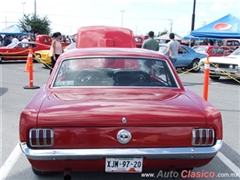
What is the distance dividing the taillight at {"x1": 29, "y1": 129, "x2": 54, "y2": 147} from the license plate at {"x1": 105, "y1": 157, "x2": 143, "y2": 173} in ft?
1.82

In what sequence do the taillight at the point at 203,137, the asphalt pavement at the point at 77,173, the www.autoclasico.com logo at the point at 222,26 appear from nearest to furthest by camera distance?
the taillight at the point at 203,137, the asphalt pavement at the point at 77,173, the www.autoclasico.com logo at the point at 222,26

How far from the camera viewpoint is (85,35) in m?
9.06

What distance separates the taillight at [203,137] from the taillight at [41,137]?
1306mm

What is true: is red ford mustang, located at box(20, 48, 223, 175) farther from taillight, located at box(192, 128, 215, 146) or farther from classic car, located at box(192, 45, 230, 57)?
classic car, located at box(192, 45, 230, 57)

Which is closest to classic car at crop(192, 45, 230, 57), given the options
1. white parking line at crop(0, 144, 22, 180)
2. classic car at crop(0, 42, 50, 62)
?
classic car at crop(0, 42, 50, 62)

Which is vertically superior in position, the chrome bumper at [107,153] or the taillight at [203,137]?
the taillight at [203,137]

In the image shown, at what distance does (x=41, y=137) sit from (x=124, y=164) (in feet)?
2.60

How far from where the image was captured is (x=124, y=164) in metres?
2.79

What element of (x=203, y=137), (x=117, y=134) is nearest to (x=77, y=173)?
(x=117, y=134)

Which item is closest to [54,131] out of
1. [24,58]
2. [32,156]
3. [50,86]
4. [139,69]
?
[32,156]

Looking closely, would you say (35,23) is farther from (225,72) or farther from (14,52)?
(225,72)

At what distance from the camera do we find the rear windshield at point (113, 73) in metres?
3.77

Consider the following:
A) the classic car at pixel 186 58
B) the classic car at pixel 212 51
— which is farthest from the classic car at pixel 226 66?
the classic car at pixel 212 51

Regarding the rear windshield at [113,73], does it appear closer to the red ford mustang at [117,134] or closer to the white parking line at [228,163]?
the red ford mustang at [117,134]
